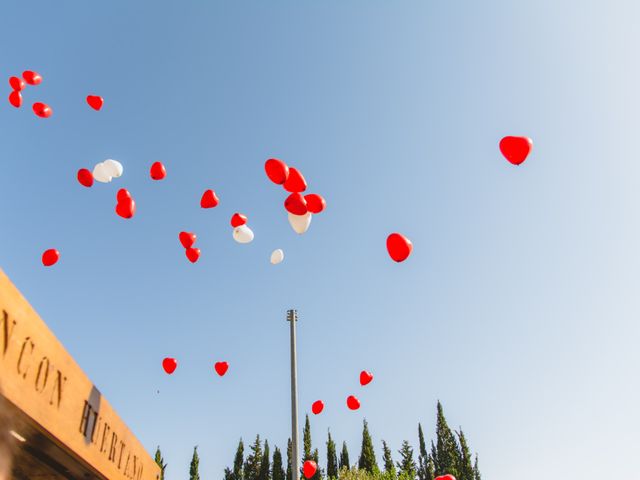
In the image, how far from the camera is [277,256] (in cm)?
854

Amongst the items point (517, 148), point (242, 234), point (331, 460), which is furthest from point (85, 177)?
point (331, 460)

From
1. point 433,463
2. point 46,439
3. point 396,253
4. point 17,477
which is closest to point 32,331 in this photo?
point 46,439

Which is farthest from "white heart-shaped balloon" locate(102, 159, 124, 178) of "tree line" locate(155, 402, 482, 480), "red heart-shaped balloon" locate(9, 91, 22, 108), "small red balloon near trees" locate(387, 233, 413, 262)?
"tree line" locate(155, 402, 482, 480)

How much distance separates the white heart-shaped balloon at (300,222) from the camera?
706 centimetres

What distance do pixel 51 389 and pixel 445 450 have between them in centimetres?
5446

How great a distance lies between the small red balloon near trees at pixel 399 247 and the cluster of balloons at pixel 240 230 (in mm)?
2410

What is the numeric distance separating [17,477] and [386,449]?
163ft

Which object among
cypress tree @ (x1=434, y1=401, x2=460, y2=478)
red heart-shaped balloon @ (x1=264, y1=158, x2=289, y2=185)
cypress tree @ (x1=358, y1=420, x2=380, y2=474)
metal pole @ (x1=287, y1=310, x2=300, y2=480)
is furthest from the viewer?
cypress tree @ (x1=434, y1=401, x2=460, y2=478)

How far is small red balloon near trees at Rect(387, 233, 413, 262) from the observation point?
6.80 m

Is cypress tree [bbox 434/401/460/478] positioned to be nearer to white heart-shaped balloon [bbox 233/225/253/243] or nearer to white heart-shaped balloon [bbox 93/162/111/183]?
white heart-shaped balloon [bbox 233/225/253/243]

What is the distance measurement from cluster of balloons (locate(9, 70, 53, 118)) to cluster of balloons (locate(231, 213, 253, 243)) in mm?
3067

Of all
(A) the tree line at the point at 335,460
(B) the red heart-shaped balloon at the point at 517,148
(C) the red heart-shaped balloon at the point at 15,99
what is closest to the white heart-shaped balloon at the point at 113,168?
(C) the red heart-shaped balloon at the point at 15,99

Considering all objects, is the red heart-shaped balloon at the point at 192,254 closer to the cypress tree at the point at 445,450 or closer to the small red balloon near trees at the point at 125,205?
the small red balloon near trees at the point at 125,205

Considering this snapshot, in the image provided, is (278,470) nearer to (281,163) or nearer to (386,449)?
(386,449)
